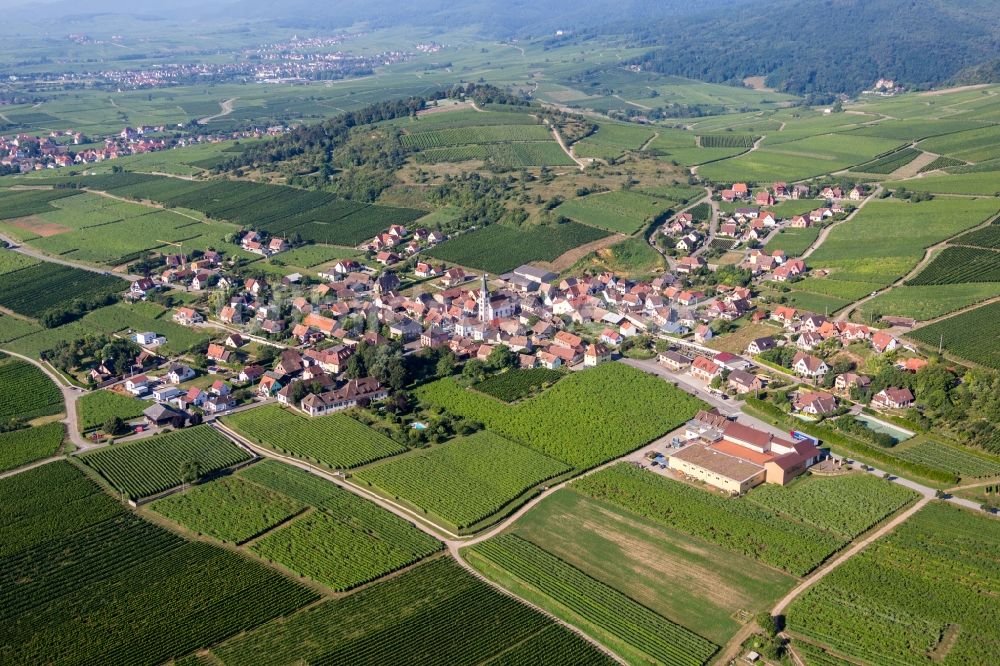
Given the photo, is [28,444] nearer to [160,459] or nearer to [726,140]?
[160,459]

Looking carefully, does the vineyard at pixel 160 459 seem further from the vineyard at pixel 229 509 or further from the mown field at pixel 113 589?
the mown field at pixel 113 589

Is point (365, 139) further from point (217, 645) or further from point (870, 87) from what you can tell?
point (870, 87)

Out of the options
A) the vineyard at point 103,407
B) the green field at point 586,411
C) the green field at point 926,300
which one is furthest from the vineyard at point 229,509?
the green field at point 926,300

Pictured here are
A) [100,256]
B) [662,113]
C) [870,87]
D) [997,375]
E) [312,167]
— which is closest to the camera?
[997,375]

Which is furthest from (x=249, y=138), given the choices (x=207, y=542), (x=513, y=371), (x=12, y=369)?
(x=207, y=542)

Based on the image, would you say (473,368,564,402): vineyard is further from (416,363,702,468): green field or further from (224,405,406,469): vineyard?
(224,405,406,469): vineyard

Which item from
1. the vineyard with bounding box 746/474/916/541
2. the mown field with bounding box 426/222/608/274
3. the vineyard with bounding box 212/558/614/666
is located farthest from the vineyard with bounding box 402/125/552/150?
the vineyard with bounding box 212/558/614/666
